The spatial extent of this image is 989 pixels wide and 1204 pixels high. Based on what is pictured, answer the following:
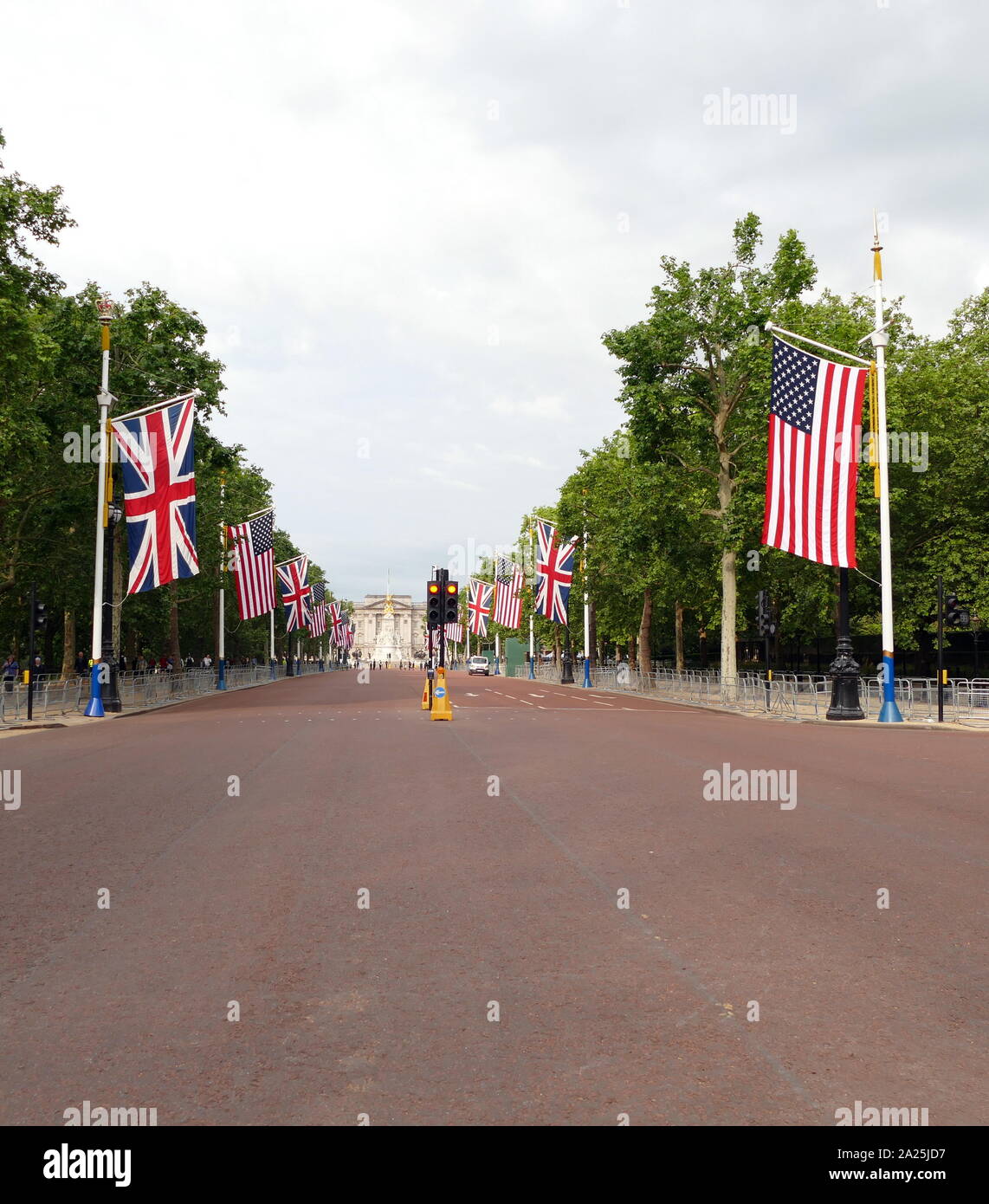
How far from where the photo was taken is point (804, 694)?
36.9 meters

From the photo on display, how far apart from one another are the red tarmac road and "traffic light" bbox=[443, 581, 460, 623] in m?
12.8

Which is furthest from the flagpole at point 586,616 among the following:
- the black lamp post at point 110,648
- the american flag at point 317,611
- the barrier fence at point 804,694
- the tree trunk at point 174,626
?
the black lamp post at point 110,648

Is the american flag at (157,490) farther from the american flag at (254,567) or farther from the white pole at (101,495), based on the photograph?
the american flag at (254,567)

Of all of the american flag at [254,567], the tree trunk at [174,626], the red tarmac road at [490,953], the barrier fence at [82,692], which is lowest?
the barrier fence at [82,692]

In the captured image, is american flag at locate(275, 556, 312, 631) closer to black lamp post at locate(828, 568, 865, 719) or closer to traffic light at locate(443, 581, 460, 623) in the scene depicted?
traffic light at locate(443, 581, 460, 623)

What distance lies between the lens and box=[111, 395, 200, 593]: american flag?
2942cm

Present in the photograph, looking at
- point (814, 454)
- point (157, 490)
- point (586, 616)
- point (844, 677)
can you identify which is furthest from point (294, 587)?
point (814, 454)

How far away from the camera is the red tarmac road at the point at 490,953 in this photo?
412 cm

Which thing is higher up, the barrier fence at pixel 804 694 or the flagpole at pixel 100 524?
the flagpole at pixel 100 524

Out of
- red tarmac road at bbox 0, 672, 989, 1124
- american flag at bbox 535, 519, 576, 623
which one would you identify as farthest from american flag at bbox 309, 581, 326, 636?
red tarmac road at bbox 0, 672, 989, 1124

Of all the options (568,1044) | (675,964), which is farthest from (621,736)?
(568,1044)

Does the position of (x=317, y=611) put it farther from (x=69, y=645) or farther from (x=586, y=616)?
(x=69, y=645)

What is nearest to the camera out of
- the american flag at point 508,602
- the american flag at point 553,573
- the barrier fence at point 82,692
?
the barrier fence at point 82,692

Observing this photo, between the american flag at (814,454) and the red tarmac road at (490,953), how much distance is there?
43.2ft
